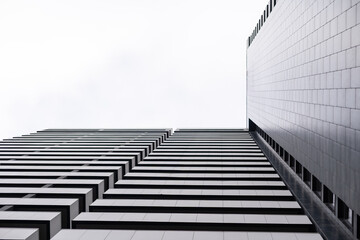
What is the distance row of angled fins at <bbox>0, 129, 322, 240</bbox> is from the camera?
28938mm

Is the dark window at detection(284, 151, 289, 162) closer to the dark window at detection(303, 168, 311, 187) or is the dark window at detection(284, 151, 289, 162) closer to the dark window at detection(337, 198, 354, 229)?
the dark window at detection(303, 168, 311, 187)

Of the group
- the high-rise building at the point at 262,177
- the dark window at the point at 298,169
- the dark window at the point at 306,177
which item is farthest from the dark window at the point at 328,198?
the dark window at the point at 298,169

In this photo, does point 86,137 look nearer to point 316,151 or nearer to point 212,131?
point 212,131

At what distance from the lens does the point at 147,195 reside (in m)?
38.4

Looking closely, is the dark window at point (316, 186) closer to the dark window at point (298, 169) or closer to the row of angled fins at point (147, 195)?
the row of angled fins at point (147, 195)

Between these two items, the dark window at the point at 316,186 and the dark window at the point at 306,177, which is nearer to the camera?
the dark window at the point at 316,186

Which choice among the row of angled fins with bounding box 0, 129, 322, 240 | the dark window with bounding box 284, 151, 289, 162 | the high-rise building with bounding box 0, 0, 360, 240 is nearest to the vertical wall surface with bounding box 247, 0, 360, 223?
the high-rise building with bounding box 0, 0, 360, 240

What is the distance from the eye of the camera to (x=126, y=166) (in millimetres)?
55969

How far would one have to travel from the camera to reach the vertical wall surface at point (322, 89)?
22.6m

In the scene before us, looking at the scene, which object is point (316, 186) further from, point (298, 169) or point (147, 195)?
point (147, 195)

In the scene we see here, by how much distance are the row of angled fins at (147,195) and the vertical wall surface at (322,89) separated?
13.5 feet

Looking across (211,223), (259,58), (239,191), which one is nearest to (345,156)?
(211,223)

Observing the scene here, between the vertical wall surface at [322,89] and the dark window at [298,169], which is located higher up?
the vertical wall surface at [322,89]

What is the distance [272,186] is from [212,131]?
194 feet
